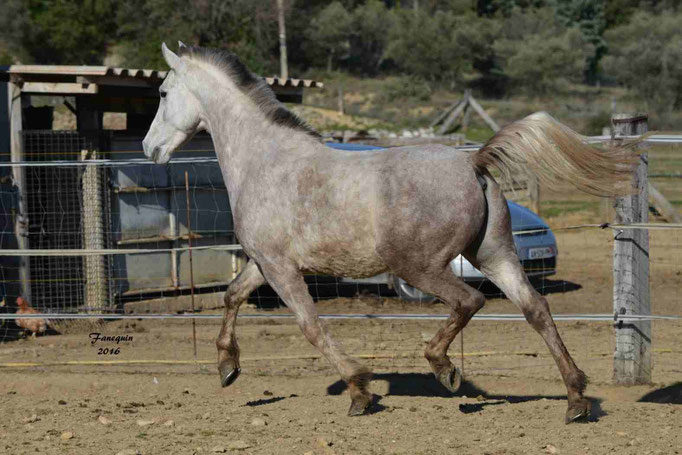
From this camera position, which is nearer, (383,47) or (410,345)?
(410,345)

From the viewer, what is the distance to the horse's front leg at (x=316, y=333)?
17.2ft

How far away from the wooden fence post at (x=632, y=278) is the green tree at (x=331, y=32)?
47.5 meters

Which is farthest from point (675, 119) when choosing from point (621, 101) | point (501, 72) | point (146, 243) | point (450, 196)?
point (450, 196)

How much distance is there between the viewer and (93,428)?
527 centimetres

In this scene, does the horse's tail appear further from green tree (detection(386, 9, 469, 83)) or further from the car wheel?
green tree (detection(386, 9, 469, 83))

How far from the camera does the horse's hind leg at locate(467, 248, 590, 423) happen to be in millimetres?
4996

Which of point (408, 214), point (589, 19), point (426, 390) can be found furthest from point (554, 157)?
point (589, 19)

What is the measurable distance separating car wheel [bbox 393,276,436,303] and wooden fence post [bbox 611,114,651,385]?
146 inches

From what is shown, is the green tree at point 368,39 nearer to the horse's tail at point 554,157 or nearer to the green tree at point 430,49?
the green tree at point 430,49

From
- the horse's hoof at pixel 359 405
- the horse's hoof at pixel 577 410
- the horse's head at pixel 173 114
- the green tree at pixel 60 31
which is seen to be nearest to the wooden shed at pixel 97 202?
the horse's head at pixel 173 114

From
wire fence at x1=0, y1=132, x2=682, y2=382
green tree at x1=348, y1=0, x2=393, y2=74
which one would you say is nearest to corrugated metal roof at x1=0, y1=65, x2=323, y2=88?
wire fence at x1=0, y1=132, x2=682, y2=382

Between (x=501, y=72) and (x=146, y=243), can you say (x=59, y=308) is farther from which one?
(x=501, y=72)

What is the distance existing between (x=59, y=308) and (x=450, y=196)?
6.40m

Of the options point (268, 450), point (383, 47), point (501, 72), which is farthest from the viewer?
point (383, 47)
